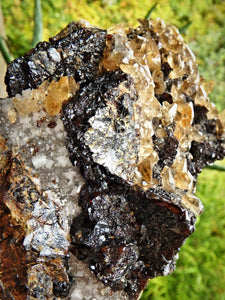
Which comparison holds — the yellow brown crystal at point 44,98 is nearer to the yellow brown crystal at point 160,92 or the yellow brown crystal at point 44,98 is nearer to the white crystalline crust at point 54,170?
the white crystalline crust at point 54,170

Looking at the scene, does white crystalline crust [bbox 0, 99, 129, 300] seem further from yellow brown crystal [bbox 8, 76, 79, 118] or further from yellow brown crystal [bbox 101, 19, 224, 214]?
yellow brown crystal [bbox 101, 19, 224, 214]

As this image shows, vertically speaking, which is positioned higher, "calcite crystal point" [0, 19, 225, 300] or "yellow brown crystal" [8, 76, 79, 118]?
"yellow brown crystal" [8, 76, 79, 118]

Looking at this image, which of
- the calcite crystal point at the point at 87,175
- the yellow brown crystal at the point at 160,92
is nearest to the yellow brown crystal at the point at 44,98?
the calcite crystal point at the point at 87,175

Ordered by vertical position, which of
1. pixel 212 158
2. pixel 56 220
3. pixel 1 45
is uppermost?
pixel 1 45

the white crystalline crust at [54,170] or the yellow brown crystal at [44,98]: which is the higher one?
the yellow brown crystal at [44,98]

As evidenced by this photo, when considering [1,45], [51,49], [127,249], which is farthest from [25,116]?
[1,45]

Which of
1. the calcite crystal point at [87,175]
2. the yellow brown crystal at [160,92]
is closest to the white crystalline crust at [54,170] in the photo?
the calcite crystal point at [87,175]

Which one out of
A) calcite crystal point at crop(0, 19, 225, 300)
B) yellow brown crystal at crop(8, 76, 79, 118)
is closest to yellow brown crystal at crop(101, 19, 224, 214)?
calcite crystal point at crop(0, 19, 225, 300)

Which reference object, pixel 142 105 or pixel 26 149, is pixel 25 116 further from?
pixel 142 105
